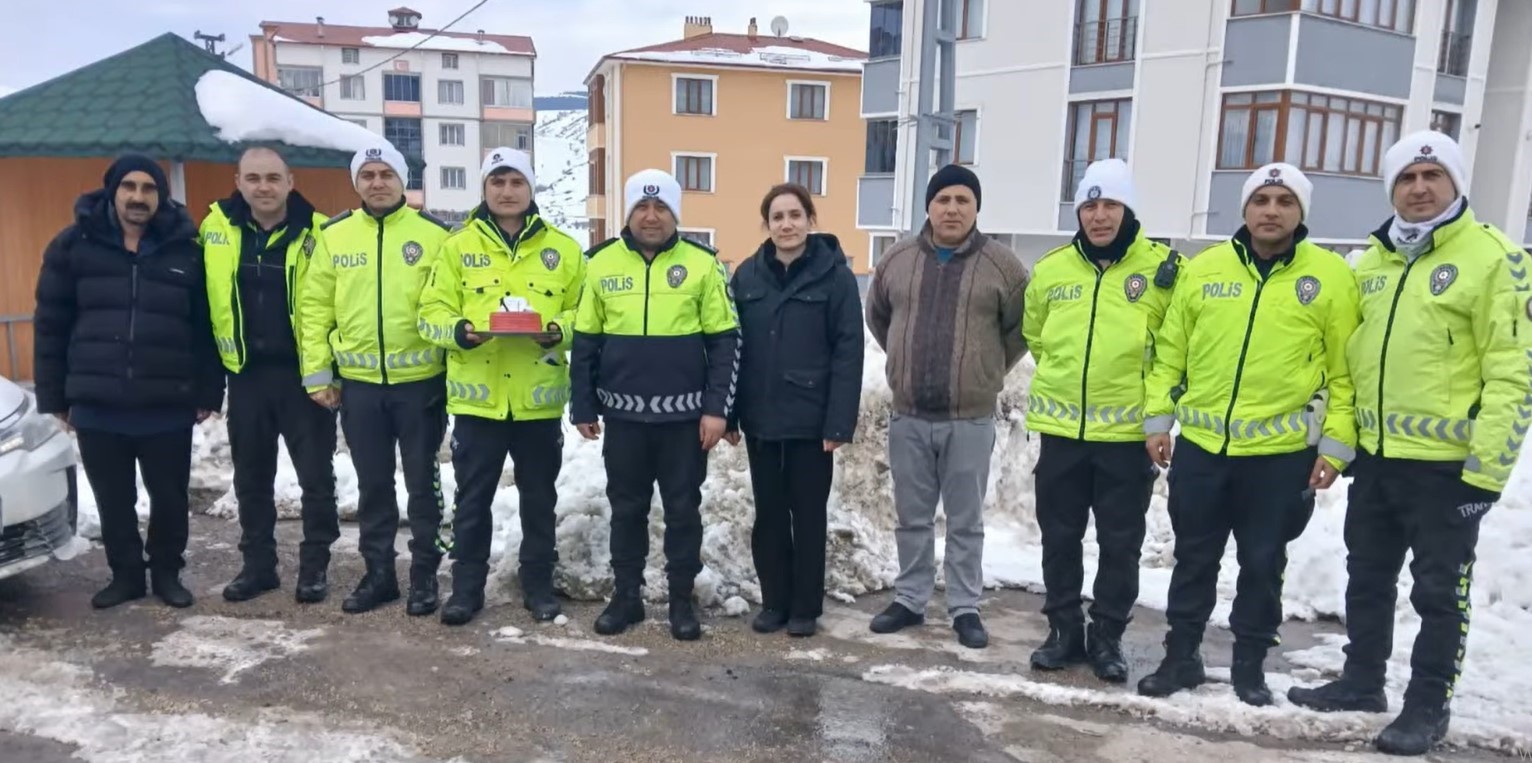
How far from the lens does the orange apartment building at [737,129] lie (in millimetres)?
35594

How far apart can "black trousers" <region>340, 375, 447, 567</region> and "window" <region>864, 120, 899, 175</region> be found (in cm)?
2307

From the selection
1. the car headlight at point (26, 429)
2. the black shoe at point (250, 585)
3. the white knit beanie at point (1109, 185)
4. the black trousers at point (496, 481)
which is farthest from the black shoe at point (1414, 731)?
the car headlight at point (26, 429)

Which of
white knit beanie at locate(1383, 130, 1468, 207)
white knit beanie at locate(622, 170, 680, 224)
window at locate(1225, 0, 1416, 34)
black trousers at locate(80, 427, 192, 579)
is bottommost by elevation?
black trousers at locate(80, 427, 192, 579)

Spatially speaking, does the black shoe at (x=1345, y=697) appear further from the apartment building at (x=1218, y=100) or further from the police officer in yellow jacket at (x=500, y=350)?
the apartment building at (x=1218, y=100)

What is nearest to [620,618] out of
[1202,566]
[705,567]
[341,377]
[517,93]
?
[705,567]

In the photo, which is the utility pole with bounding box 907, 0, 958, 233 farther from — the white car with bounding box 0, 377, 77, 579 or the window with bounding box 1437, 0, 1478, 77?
the window with bounding box 1437, 0, 1478, 77

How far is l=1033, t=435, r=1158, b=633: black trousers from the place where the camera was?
4.53 metres

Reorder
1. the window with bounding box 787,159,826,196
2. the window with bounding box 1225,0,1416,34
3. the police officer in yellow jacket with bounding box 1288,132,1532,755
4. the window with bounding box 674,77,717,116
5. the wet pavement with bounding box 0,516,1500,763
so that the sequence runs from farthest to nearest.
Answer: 1. the window with bounding box 787,159,826,196
2. the window with bounding box 674,77,717,116
3. the window with bounding box 1225,0,1416,34
4. the wet pavement with bounding box 0,516,1500,763
5. the police officer in yellow jacket with bounding box 1288,132,1532,755

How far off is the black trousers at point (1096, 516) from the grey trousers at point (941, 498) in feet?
1.19

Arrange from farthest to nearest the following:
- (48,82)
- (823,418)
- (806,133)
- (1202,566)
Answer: (806,133) → (48,82) → (823,418) → (1202,566)

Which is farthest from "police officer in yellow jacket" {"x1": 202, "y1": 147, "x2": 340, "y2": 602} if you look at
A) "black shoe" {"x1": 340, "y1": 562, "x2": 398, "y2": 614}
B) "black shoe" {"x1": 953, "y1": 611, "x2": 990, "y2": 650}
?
"black shoe" {"x1": 953, "y1": 611, "x2": 990, "y2": 650}

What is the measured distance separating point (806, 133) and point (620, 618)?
32738 mm

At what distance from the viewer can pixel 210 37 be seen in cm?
3000

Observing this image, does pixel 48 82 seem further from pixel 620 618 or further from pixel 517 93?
pixel 517 93
